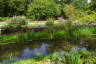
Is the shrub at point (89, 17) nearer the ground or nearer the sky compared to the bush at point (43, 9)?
nearer the sky

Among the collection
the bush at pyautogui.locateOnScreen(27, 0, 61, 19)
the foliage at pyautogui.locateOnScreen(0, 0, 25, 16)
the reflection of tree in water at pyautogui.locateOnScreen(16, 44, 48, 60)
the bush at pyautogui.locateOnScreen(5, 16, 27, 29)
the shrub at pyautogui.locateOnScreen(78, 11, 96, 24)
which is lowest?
the foliage at pyautogui.locateOnScreen(0, 0, 25, 16)

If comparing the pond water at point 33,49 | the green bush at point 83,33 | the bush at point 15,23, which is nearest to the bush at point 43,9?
the bush at point 15,23

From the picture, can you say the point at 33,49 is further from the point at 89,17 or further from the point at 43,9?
the point at 43,9

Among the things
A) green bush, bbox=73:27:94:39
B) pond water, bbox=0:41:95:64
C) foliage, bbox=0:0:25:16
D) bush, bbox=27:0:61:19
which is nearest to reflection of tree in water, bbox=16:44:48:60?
pond water, bbox=0:41:95:64

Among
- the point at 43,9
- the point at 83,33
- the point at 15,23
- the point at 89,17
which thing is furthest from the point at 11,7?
the point at 83,33

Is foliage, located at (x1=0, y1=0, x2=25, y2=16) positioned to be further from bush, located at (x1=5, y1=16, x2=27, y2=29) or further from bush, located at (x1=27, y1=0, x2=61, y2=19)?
bush, located at (x1=5, y1=16, x2=27, y2=29)

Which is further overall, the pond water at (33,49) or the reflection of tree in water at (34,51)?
the pond water at (33,49)

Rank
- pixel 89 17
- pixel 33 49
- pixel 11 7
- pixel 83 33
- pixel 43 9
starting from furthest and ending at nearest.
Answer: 1. pixel 11 7
2. pixel 43 9
3. pixel 89 17
4. pixel 83 33
5. pixel 33 49

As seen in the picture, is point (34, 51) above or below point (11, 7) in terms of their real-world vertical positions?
above

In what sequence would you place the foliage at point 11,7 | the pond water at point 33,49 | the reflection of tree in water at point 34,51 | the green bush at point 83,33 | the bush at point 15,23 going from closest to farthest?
1. the reflection of tree in water at point 34,51
2. the pond water at point 33,49
3. the green bush at point 83,33
4. the bush at point 15,23
5. the foliage at point 11,7

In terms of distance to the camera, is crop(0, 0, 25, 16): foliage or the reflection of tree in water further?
crop(0, 0, 25, 16): foliage

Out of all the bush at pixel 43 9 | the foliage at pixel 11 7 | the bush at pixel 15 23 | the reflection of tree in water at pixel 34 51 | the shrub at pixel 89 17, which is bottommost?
the foliage at pixel 11 7

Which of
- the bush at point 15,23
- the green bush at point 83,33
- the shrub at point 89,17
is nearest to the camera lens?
the green bush at point 83,33

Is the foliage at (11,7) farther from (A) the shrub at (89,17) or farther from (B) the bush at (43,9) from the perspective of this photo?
(A) the shrub at (89,17)
